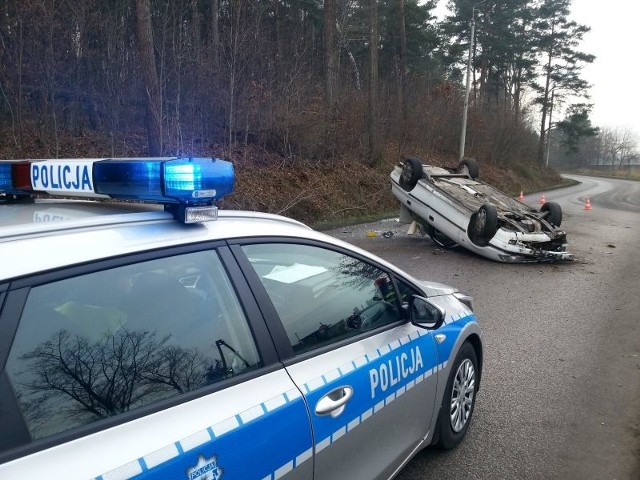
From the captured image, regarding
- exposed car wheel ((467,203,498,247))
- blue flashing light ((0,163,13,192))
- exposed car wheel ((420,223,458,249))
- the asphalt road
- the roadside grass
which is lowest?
the roadside grass

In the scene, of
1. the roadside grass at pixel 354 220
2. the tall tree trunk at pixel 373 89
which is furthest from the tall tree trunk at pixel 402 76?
the roadside grass at pixel 354 220

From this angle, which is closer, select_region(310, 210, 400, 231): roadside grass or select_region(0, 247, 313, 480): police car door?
select_region(0, 247, 313, 480): police car door

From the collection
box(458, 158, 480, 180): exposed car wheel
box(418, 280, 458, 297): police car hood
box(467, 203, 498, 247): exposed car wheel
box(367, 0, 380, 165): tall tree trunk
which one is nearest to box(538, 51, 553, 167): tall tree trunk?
box(367, 0, 380, 165): tall tree trunk

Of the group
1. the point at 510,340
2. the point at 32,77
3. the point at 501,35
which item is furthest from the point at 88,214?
the point at 501,35

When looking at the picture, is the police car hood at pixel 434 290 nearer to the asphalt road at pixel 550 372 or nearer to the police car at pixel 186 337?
the police car at pixel 186 337

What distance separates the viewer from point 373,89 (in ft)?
69.7

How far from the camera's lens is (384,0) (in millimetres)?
35406

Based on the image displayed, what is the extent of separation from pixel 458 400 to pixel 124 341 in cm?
238

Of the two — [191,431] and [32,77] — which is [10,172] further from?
[32,77]

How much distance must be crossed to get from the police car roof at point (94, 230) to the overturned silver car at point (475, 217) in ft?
26.2

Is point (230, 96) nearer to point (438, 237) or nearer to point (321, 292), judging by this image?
point (438, 237)

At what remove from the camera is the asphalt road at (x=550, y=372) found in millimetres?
3264

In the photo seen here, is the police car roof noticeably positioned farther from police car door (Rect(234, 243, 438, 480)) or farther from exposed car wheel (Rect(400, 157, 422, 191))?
exposed car wheel (Rect(400, 157, 422, 191))

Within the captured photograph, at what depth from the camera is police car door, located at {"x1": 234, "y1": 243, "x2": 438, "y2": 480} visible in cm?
204
